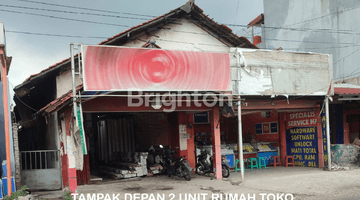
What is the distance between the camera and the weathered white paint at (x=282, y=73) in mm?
12609

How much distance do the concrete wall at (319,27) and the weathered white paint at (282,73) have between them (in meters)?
7.55

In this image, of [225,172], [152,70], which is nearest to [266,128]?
[225,172]

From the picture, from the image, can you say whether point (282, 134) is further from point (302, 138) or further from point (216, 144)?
point (216, 144)

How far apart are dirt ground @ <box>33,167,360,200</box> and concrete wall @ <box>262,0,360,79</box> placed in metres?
9.73

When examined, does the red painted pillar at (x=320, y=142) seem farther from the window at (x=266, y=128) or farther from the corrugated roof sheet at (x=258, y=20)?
the corrugated roof sheet at (x=258, y=20)

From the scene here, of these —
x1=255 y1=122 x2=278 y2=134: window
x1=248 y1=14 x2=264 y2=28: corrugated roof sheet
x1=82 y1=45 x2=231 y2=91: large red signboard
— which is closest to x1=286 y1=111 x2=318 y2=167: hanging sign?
x1=255 y1=122 x2=278 y2=134: window

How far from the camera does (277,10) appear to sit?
84.1 feet

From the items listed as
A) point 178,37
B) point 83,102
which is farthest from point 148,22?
point 83,102

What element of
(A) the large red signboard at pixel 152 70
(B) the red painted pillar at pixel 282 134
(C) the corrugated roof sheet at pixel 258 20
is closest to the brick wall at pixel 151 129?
(A) the large red signboard at pixel 152 70

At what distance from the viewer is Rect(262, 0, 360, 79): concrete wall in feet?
65.9

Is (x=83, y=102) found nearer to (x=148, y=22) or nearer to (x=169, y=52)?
(x=169, y=52)

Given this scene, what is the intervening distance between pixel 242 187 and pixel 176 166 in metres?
2.89

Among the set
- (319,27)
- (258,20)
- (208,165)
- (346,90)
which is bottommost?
(208,165)

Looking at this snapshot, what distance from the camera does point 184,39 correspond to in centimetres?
1442
